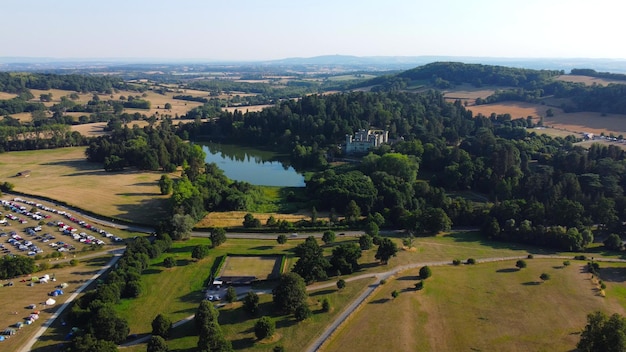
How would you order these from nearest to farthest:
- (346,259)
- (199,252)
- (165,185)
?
(346,259)
(199,252)
(165,185)

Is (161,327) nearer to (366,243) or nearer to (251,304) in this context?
(251,304)

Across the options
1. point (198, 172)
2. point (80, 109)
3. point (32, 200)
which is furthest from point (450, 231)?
point (80, 109)

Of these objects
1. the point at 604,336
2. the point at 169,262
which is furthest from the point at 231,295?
the point at 604,336

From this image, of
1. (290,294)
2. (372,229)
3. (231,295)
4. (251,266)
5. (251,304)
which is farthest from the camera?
(372,229)

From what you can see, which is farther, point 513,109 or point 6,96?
point 6,96

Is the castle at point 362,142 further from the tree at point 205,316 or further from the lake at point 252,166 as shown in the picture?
the tree at point 205,316

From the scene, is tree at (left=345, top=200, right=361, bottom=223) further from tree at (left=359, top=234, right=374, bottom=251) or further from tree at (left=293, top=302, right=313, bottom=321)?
tree at (left=293, top=302, right=313, bottom=321)

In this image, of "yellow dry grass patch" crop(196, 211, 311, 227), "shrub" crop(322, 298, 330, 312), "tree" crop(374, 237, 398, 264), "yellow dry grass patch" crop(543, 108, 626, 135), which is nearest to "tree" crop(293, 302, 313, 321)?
"shrub" crop(322, 298, 330, 312)
